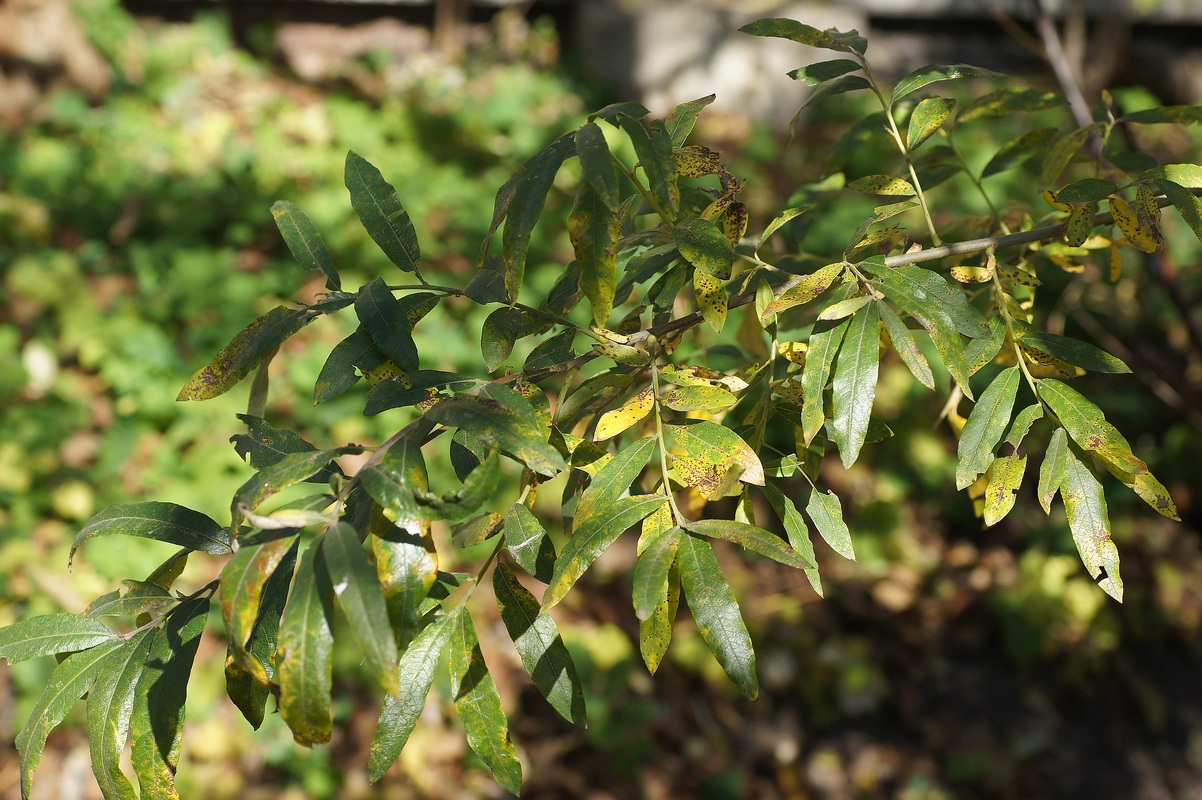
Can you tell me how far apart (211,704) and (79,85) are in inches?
153

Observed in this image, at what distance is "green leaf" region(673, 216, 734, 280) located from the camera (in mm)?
927

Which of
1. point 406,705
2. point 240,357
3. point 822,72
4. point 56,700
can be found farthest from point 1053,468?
point 56,700

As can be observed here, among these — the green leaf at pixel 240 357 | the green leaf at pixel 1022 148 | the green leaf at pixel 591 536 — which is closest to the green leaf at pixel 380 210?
the green leaf at pixel 240 357

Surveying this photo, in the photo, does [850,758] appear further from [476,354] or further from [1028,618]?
[476,354]

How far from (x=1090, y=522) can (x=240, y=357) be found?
2.85 feet

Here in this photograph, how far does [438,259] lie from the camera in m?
4.22

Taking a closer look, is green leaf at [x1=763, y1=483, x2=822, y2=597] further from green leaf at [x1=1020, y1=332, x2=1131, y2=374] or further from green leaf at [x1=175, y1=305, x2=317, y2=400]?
green leaf at [x1=175, y1=305, x2=317, y2=400]

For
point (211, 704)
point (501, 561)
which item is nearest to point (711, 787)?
point (211, 704)

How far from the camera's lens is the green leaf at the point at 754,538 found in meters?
0.83

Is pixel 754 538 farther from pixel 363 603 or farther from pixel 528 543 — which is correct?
pixel 363 603

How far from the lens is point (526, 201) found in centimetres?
90

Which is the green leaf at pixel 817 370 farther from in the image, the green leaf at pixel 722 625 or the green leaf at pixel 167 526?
the green leaf at pixel 167 526

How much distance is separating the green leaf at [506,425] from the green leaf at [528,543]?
9 centimetres

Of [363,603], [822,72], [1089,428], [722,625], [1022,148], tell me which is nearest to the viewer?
[363,603]
